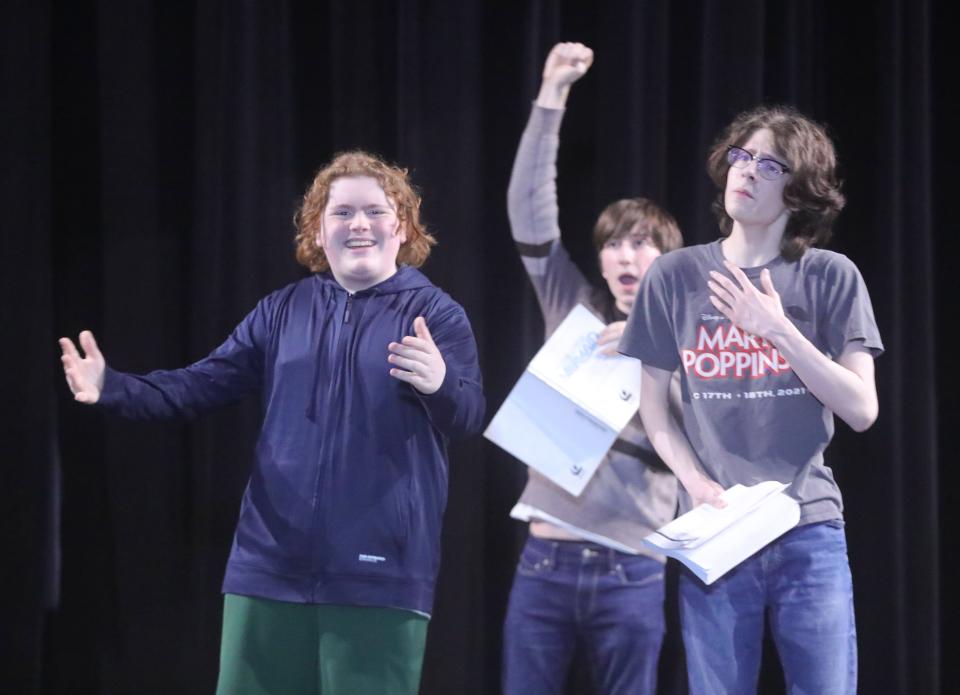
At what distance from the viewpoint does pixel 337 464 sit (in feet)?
→ 6.10

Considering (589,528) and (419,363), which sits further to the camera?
(589,528)

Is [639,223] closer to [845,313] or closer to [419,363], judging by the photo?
[845,313]

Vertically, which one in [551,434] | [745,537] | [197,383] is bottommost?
[745,537]

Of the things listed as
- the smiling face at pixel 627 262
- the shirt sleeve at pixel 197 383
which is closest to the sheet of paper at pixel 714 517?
the smiling face at pixel 627 262

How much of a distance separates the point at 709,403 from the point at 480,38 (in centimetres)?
129

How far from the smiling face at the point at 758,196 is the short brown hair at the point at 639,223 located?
0.46 m

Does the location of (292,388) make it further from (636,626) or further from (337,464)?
(636,626)

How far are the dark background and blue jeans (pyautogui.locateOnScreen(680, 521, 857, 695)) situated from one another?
890 millimetres

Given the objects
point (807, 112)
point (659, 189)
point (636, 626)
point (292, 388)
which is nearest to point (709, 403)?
point (636, 626)

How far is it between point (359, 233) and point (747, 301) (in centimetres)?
71

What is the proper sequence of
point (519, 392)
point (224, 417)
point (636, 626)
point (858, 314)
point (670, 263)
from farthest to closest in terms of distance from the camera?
point (224, 417) < point (519, 392) < point (636, 626) < point (670, 263) < point (858, 314)

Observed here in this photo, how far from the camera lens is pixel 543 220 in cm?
242

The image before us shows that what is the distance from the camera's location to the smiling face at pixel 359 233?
1.99 m

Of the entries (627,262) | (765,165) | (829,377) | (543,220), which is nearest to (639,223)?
(627,262)
